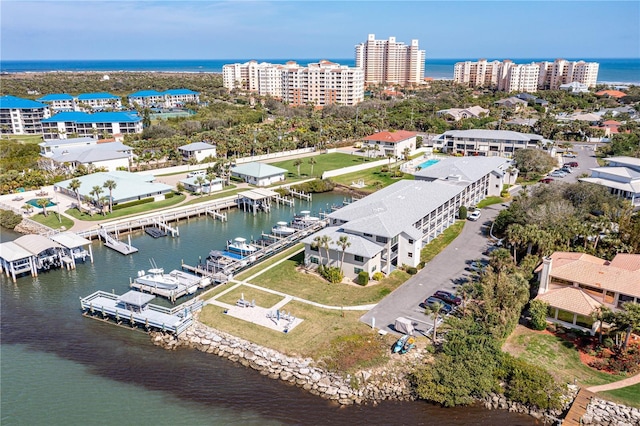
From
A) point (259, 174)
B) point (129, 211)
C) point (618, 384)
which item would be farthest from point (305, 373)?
point (259, 174)

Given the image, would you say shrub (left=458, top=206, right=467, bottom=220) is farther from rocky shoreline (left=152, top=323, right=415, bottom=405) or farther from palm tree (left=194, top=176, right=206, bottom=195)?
palm tree (left=194, top=176, right=206, bottom=195)

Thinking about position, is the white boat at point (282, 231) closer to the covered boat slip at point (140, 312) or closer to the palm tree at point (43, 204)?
the covered boat slip at point (140, 312)

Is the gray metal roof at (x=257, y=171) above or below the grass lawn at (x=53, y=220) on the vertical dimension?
above

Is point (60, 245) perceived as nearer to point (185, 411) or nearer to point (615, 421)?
point (185, 411)

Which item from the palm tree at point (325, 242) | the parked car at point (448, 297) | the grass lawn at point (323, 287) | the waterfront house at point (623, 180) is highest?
the waterfront house at point (623, 180)

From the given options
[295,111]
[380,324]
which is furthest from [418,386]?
[295,111]

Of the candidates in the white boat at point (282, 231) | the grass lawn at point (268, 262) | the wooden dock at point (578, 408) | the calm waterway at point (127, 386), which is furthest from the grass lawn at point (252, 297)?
the wooden dock at point (578, 408)

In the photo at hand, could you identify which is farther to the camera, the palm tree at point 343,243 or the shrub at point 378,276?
the shrub at point 378,276

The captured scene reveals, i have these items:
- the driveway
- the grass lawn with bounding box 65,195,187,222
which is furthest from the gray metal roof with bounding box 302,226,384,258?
the grass lawn with bounding box 65,195,187,222
